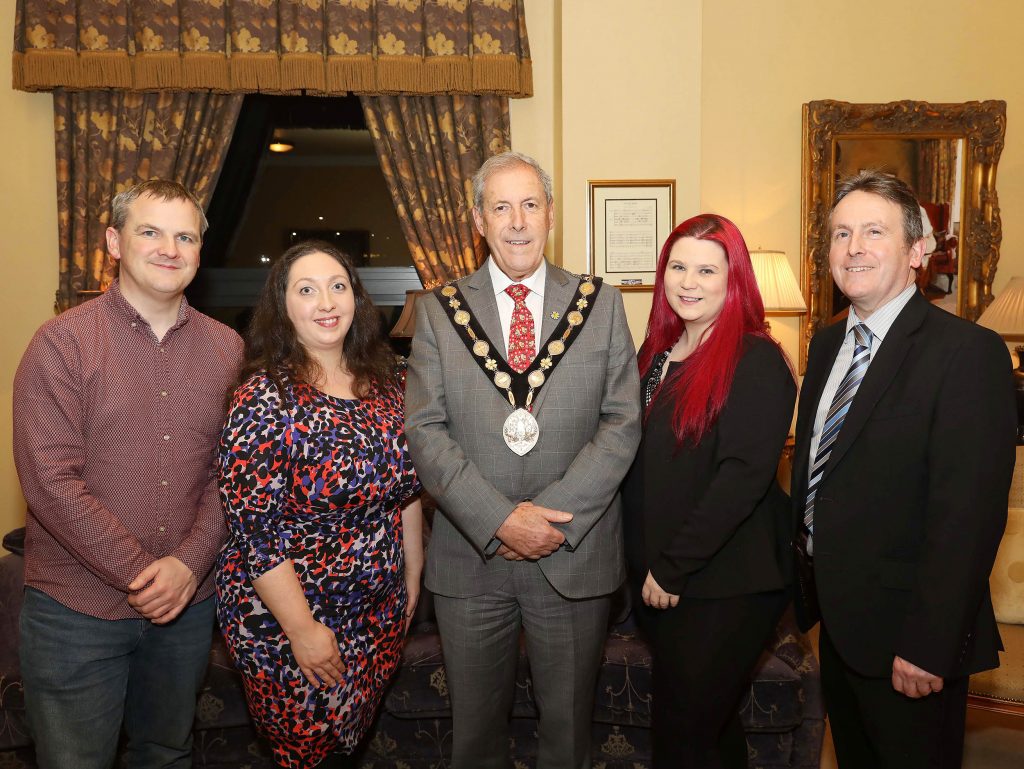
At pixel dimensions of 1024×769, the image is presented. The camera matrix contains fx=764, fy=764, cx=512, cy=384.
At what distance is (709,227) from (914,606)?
0.95 metres

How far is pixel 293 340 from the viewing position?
1.83 meters

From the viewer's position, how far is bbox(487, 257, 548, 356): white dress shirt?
1.96 meters

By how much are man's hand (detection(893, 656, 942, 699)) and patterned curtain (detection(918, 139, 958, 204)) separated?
10.9ft

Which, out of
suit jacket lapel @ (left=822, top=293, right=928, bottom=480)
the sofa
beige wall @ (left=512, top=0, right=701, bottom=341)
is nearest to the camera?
suit jacket lapel @ (left=822, top=293, right=928, bottom=480)

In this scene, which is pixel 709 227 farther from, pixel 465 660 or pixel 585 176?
pixel 585 176

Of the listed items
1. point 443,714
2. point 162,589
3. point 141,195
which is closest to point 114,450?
point 162,589

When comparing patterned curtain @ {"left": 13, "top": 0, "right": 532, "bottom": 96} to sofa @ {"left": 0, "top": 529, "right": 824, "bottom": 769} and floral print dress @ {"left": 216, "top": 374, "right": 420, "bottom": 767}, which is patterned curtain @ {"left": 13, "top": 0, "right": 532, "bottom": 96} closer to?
sofa @ {"left": 0, "top": 529, "right": 824, "bottom": 769}

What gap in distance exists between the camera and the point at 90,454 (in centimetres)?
177

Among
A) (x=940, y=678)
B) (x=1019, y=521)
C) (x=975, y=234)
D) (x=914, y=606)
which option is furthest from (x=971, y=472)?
(x=975, y=234)

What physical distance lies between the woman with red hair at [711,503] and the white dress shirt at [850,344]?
0.07 metres

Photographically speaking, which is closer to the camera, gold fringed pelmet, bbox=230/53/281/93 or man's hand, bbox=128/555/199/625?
man's hand, bbox=128/555/199/625

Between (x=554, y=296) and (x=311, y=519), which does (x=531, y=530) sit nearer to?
(x=311, y=519)

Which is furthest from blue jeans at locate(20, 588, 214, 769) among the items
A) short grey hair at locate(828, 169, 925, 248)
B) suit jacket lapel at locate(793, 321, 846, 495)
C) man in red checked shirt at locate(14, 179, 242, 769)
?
short grey hair at locate(828, 169, 925, 248)

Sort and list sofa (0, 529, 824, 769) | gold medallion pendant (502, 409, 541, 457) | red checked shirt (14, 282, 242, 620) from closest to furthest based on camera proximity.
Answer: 1. red checked shirt (14, 282, 242, 620)
2. gold medallion pendant (502, 409, 541, 457)
3. sofa (0, 529, 824, 769)
